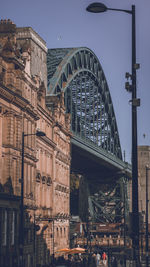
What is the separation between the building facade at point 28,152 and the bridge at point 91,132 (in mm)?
18780

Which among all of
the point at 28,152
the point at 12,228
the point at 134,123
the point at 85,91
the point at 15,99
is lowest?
the point at 12,228

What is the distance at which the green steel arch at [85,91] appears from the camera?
11931 cm

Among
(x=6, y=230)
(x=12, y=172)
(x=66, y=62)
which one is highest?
(x=66, y=62)

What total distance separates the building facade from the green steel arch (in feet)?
64.3

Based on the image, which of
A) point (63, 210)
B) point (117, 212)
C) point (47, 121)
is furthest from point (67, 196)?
point (117, 212)

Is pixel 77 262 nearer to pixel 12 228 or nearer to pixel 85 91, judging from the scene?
pixel 12 228

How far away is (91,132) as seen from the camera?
15862 centimetres

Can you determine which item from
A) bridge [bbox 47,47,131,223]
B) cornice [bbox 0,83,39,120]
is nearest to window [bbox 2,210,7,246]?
cornice [bbox 0,83,39,120]

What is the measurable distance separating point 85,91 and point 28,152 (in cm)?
8103

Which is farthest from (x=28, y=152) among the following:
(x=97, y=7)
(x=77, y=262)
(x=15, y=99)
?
(x=97, y=7)

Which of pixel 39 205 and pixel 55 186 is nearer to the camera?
pixel 39 205

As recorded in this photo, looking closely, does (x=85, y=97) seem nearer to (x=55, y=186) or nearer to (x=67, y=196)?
(x=67, y=196)

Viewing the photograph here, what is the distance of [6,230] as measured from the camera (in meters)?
59.9

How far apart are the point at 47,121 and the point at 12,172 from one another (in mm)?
26298
